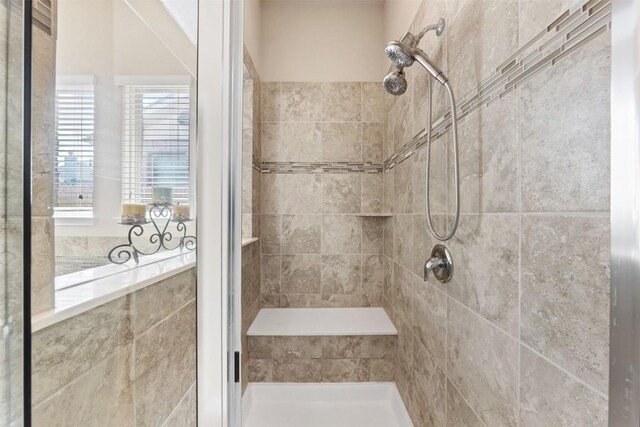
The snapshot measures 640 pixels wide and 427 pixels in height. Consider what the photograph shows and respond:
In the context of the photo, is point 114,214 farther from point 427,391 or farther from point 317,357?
point 317,357

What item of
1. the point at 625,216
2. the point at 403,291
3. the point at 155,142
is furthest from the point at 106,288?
the point at 403,291

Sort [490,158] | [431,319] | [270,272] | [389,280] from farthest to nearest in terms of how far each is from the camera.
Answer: [270,272]
[389,280]
[431,319]
[490,158]

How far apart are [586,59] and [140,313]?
3.42ft

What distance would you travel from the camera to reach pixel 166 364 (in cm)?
70

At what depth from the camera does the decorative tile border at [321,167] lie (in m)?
2.25

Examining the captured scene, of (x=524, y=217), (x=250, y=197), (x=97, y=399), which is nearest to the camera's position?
(x=97, y=399)

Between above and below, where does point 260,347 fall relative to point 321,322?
below

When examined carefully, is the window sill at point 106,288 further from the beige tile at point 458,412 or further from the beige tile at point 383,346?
the beige tile at point 383,346

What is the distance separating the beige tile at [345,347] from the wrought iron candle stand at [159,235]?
1.39m

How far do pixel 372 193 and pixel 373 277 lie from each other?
0.68 m

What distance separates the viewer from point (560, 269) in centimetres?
56

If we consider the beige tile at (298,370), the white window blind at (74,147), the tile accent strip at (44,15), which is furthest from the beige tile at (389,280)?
the tile accent strip at (44,15)

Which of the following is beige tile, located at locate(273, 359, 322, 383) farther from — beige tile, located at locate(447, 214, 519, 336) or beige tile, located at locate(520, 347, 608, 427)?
beige tile, located at locate(520, 347, 608, 427)

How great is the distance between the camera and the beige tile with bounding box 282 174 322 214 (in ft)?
7.36
